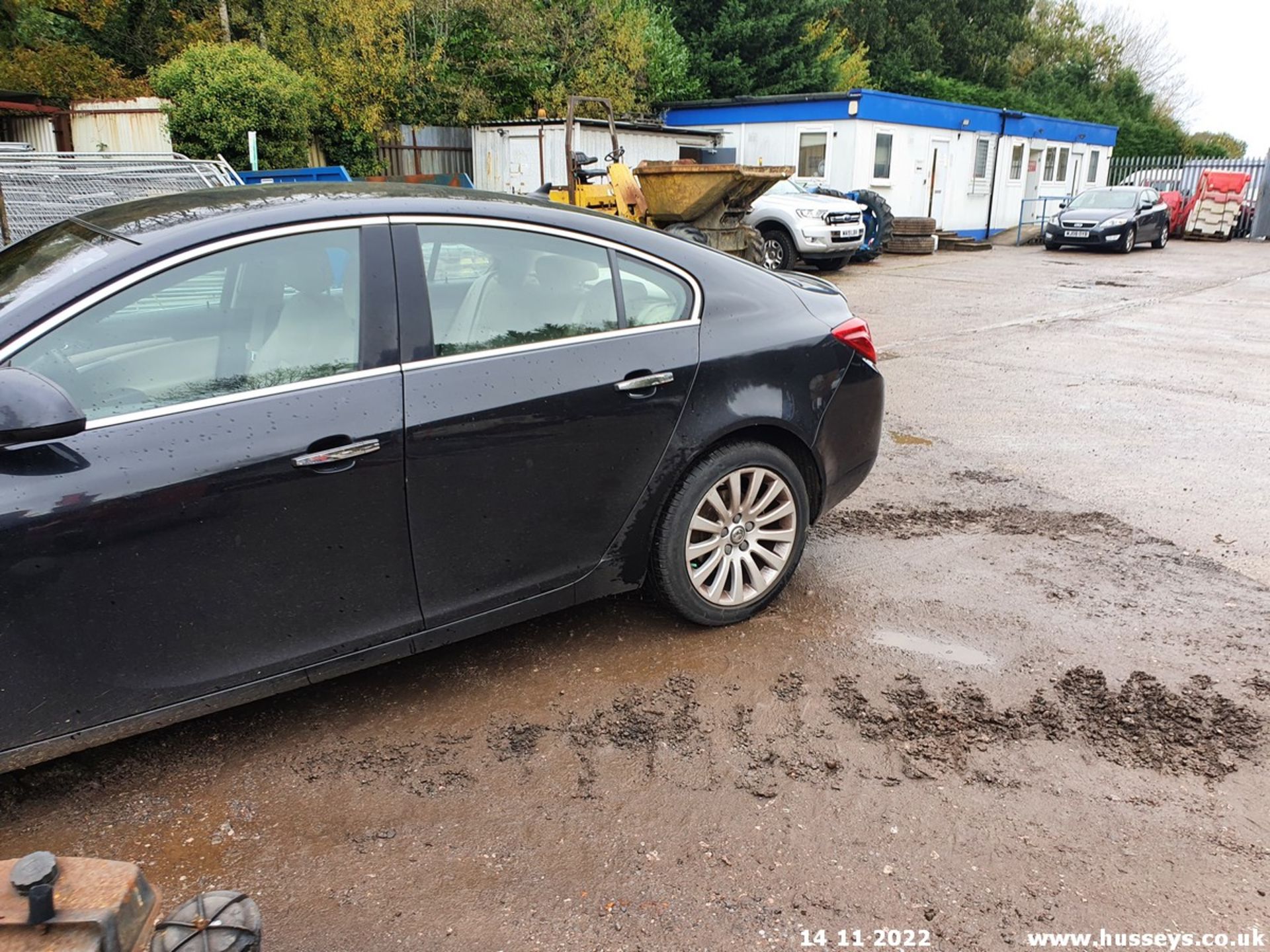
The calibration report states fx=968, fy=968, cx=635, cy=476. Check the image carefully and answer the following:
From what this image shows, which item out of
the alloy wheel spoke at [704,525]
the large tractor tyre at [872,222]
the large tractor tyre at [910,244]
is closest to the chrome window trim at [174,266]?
the alloy wheel spoke at [704,525]

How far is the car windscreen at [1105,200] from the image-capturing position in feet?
80.7

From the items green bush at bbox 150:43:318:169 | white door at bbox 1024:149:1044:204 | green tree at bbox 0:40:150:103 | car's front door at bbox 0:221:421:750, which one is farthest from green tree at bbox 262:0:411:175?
white door at bbox 1024:149:1044:204

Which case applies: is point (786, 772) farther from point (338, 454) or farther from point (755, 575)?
point (338, 454)

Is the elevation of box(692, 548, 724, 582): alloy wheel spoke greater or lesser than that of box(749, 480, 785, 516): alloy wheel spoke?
lesser

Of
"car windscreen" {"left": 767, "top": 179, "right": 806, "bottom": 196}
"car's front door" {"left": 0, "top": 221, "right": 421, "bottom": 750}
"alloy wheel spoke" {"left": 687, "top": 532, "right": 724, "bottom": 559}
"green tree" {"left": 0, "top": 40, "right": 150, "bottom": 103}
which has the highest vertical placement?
"green tree" {"left": 0, "top": 40, "right": 150, "bottom": 103}

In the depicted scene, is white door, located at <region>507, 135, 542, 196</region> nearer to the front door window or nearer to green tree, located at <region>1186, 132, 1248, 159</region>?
the front door window

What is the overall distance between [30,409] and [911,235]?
23161mm

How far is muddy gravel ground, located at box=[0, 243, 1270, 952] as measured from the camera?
2480 millimetres

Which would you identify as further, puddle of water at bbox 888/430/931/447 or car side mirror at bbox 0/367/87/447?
puddle of water at bbox 888/430/931/447

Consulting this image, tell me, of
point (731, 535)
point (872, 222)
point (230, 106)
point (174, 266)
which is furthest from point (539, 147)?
point (174, 266)

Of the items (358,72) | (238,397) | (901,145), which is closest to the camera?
(238,397)

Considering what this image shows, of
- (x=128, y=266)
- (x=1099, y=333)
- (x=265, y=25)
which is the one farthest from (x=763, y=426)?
(x=265, y=25)

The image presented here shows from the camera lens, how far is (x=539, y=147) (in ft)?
66.7

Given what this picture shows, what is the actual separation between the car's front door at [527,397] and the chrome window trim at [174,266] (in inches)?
6.1
